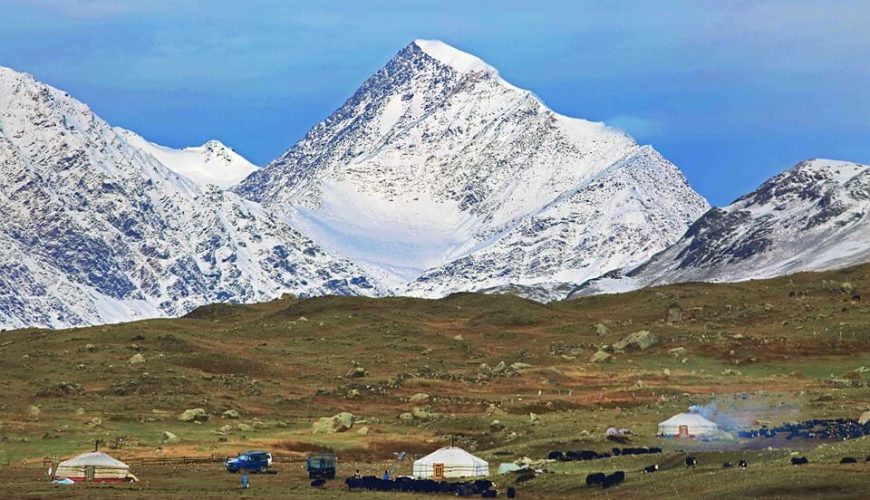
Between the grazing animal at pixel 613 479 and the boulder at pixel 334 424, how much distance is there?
48925 millimetres

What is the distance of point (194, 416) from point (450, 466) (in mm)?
44041

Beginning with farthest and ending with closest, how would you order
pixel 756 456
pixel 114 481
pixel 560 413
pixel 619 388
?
pixel 619 388, pixel 560 413, pixel 114 481, pixel 756 456

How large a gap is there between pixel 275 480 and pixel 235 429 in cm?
3375

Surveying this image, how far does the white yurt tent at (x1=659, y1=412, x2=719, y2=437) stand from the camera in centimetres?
12612

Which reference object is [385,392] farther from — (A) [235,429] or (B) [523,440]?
(B) [523,440]

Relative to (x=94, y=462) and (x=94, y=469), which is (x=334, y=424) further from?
(x=94, y=469)

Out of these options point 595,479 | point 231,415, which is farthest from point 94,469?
point 231,415

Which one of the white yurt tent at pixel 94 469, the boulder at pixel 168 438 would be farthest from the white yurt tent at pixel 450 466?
the boulder at pixel 168 438

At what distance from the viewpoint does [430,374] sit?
187250mm

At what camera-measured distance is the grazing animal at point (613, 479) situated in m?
98.6

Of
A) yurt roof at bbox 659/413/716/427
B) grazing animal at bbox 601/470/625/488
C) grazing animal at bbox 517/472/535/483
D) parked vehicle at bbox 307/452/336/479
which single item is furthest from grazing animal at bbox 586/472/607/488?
yurt roof at bbox 659/413/716/427

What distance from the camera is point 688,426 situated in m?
127

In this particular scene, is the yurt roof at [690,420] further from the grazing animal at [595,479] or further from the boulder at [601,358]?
the boulder at [601,358]

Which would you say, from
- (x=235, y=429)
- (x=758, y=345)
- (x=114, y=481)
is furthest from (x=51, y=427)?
(x=758, y=345)
